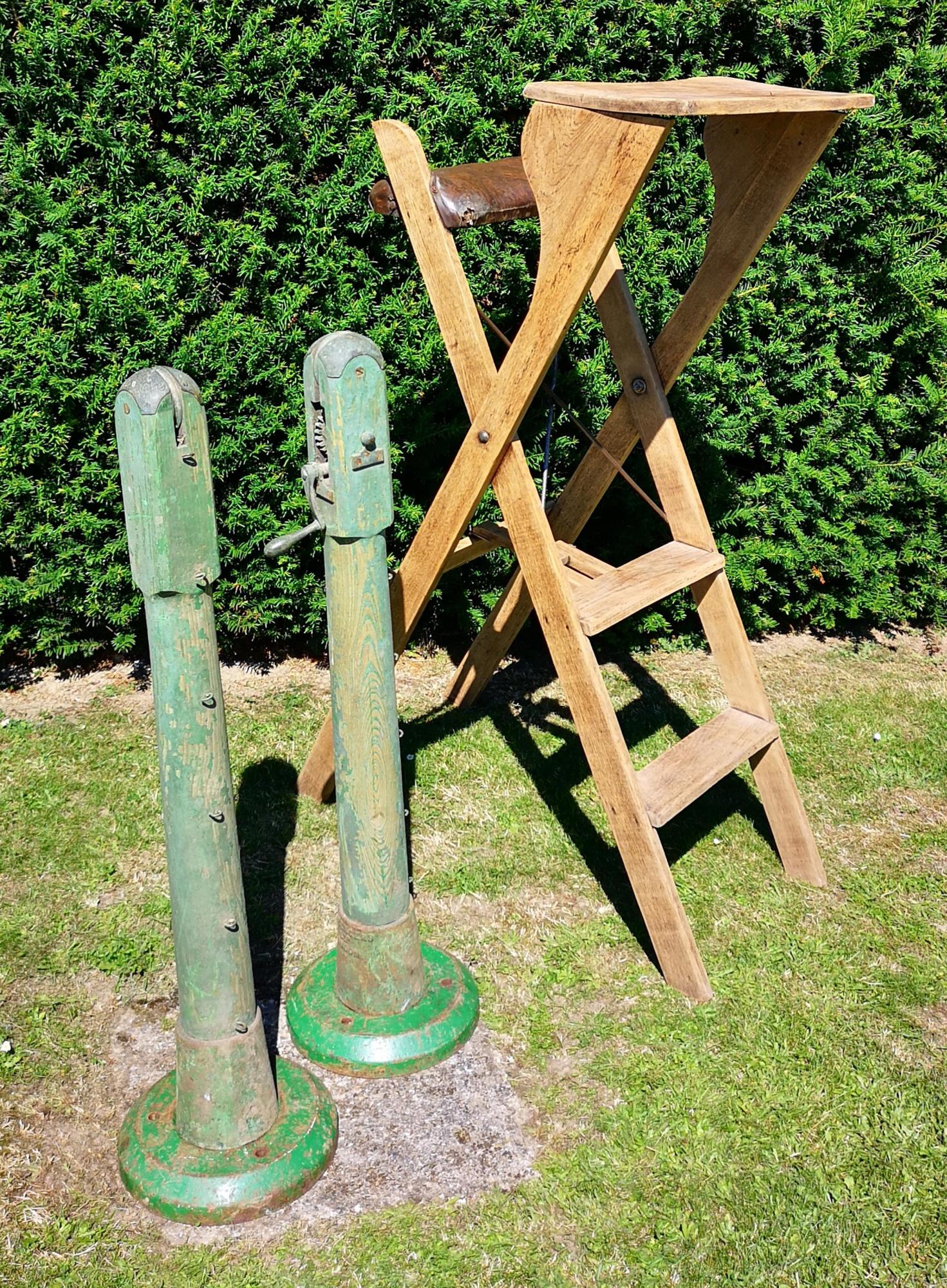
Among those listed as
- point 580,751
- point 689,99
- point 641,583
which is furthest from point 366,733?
point 580,751

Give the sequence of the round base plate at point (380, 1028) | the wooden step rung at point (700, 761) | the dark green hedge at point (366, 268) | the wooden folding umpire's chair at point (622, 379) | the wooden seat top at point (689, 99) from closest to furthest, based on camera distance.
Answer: the wooden seat top at point (689, 99) < the wooden folding umpire's chair at point (622, 379) < the round base plate at point (380, 1028) < the wooden step rung at point (700, 761) < the dark green hedge at point (366, 268)

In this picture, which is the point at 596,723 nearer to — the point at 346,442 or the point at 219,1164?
the point at 346,442

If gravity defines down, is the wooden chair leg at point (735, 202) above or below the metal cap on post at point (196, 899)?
above

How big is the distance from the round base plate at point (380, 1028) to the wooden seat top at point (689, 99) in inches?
81.9

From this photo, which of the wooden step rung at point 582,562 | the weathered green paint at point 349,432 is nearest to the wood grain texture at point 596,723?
the wooden step rung at point 582,562

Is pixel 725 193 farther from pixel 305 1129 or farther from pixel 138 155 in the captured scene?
pixel 305 1129

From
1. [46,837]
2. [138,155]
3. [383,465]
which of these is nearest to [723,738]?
[383,465]

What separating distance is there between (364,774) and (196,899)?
0.53m

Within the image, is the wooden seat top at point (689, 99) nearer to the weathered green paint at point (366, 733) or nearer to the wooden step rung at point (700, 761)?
the weathered green paint at point (366, 733)

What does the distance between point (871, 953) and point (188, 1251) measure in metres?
1.94

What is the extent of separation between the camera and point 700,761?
325 centimetres

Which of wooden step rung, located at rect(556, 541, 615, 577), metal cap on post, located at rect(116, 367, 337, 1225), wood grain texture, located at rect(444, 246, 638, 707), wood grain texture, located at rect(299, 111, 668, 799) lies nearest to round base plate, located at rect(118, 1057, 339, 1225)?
metal cap on post, located at rect(116, 367, 337, 1225)

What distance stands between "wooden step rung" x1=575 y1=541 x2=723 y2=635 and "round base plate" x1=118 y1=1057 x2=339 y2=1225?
1318mm

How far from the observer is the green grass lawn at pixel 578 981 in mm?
2426
